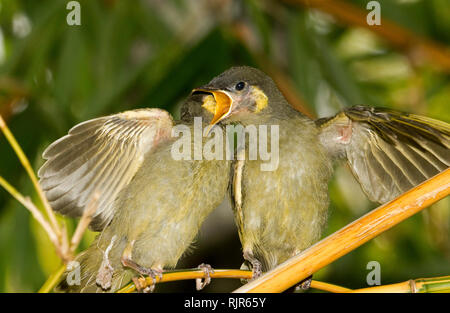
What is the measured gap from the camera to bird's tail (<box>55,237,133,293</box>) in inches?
72.8

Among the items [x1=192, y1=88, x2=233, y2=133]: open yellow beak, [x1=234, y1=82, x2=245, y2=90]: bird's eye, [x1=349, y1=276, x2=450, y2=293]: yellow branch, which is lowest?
[x1=349, y1=276, x2=450, y2=293]: yellow branch

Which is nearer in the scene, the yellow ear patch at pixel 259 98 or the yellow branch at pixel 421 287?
the yellow branch at pixel 421 287

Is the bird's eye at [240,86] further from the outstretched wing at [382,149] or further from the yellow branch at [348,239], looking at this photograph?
the yellow branch at [348,239]

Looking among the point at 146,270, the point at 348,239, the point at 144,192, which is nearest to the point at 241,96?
the point at 144,192

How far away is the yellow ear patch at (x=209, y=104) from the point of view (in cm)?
195

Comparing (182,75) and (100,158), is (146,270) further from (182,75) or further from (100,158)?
(182,75)

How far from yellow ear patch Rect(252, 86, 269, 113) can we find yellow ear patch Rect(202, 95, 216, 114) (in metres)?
0.13

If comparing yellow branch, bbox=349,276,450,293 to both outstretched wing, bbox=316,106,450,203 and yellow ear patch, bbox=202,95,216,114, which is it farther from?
yellow ear patch, bbox=202,95,216,114

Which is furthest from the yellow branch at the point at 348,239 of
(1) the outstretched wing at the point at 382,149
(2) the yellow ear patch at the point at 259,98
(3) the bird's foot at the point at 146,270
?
(2) the yellow ear patch at the point at 259,98

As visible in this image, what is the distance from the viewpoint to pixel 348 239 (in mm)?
1136

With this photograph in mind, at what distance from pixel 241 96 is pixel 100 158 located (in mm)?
472

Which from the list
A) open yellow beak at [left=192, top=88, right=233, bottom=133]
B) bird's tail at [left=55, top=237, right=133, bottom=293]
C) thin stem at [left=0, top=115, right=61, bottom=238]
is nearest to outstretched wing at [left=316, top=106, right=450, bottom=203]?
open yellow beak at [left=192, top=88, right=233, bottom=133]

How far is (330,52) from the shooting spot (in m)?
3.06

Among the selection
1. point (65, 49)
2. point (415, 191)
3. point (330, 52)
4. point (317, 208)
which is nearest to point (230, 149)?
point (317, 208)
